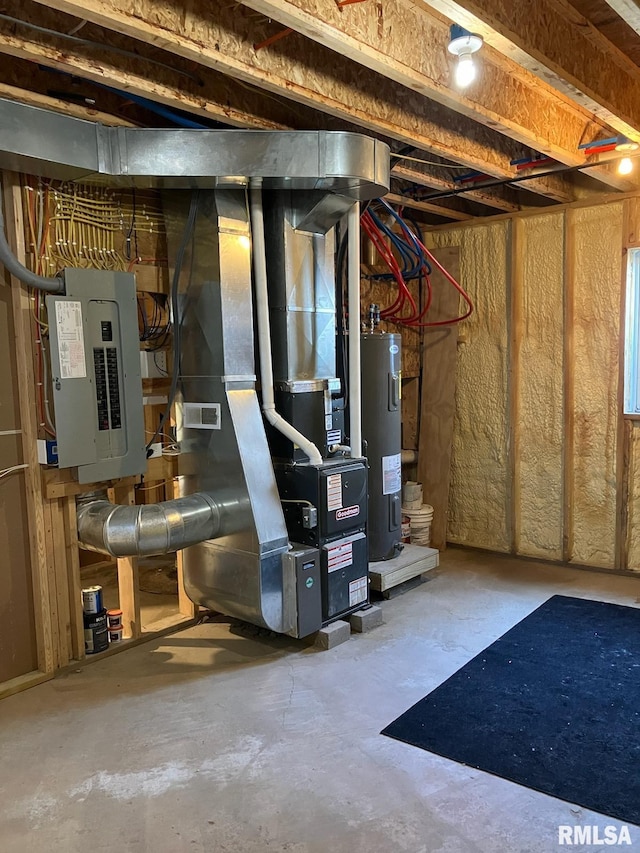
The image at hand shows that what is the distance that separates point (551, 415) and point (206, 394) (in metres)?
2.41

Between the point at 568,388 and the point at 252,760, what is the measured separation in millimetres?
3050

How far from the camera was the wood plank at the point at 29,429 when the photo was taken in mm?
2693

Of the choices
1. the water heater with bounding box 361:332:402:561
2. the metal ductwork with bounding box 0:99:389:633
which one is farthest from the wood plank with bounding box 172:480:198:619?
the water heater with bounding box 361:332:402:561

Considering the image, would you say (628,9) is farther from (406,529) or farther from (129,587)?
(406,529)

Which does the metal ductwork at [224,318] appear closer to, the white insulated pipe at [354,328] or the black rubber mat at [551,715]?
the white insulated pipe at [354,328]

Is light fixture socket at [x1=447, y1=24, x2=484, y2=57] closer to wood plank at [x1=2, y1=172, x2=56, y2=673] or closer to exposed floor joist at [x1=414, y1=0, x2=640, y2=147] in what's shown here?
exposed floor joist at [x1=414, y1=0, x2=640, y2=147]

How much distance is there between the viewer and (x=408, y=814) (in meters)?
1.98

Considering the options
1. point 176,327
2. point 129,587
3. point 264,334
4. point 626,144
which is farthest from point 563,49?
point 129,587

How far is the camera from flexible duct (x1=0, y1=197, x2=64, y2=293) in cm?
258

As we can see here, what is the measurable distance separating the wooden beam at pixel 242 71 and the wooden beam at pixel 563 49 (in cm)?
45

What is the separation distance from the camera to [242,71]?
234cm

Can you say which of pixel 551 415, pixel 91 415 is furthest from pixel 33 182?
pixel 551 415

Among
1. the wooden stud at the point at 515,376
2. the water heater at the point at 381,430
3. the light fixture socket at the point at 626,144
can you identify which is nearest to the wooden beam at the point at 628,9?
the light fixture socket at the point at 626,144

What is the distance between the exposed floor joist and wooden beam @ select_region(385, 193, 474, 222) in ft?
4.18
